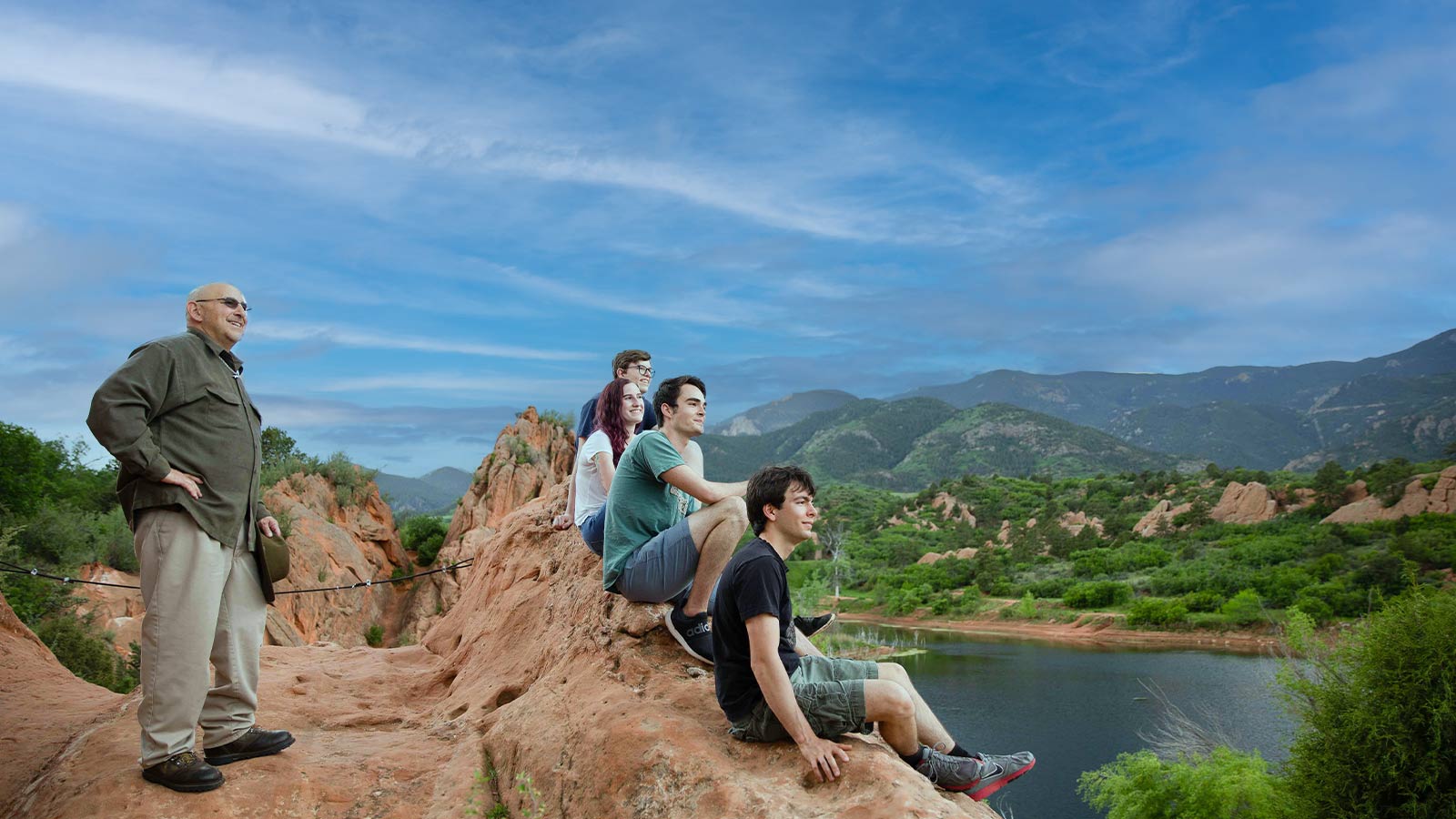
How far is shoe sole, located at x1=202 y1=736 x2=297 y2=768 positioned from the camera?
14.5 ft

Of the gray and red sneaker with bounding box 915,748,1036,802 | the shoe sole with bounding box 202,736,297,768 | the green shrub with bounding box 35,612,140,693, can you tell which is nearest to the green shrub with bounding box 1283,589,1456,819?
the gray and red sneaker with bounding box 915,748,1036,802

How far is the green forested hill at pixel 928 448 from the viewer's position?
137 m

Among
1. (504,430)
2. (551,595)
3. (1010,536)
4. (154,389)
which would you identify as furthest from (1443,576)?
(154,389)

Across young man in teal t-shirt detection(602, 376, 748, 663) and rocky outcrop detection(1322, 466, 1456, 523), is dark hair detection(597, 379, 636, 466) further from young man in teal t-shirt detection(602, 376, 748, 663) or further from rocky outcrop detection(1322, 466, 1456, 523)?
rocky outcrop detection(1322, 466, 1456, 523)

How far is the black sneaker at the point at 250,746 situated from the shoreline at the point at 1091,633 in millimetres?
38103

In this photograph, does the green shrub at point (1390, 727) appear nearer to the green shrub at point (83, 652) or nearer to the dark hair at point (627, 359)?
the dark hair at point (627, 359)

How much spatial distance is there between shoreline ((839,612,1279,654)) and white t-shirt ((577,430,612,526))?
120 feet

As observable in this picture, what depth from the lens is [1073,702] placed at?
102 ft

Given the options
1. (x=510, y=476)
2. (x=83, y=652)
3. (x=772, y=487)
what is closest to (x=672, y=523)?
(x=772, y=487)

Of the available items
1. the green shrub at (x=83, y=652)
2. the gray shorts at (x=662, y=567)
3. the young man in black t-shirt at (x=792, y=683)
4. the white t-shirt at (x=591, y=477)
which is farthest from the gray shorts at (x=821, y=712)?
the green shrub at (x=83, y=652)

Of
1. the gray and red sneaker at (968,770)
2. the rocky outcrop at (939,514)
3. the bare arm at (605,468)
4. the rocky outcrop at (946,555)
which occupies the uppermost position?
the bare arm at (605,468)

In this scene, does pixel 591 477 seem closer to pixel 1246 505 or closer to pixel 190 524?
pixel 190 524

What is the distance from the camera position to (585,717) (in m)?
4.55

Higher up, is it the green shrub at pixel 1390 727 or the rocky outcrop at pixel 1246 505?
the green shrub at pixel 1390 727
